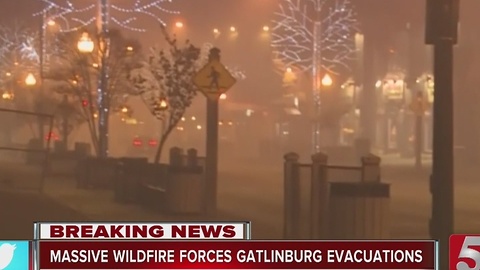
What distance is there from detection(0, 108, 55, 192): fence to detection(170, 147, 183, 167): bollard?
0.31 m

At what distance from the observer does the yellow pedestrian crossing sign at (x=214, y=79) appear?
5.82ft

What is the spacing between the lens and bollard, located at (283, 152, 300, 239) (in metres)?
1.79

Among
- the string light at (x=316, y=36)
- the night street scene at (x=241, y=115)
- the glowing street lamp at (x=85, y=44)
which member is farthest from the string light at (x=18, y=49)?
the string light at (x=316, y=36)

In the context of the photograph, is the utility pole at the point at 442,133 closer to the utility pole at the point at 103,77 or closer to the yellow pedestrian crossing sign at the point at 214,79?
the yellow pedestrian crossing sign at the point at 214,79

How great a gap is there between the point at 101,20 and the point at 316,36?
0.56m

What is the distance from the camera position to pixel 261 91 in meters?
1.81

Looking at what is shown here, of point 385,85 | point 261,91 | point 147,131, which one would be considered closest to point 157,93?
point 147,131

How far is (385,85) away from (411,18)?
7.8 inches

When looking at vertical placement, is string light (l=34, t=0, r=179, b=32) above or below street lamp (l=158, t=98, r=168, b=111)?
above

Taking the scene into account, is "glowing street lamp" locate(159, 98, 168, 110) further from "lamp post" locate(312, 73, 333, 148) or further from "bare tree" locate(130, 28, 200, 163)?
"lamp post" locate(312, 73, 333, 148)

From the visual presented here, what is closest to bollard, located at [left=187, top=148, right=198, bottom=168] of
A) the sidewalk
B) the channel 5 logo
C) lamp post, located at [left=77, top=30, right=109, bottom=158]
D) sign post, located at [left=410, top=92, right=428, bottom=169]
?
the sidewalk

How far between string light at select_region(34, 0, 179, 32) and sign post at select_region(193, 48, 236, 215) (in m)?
0.17
